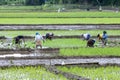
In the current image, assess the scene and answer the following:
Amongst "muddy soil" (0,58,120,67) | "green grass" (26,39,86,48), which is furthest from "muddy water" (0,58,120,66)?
"green grass" (26,39,86,48)

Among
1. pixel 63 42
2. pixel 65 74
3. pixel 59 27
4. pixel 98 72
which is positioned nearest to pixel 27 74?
pixel 65 74

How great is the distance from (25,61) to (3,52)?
4031mm

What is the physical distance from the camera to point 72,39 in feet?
101

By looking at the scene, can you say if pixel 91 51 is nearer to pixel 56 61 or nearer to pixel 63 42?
pixel 56 61

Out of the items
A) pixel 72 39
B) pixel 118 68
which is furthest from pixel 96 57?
pixel 72 39

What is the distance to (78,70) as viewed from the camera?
17219mm

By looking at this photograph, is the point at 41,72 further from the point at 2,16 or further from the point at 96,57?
the point at 2,16

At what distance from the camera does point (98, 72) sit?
55.0 feet

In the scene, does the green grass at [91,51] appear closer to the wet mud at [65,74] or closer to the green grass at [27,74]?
the green grass at [27,74]

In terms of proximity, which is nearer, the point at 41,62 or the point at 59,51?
the point at 41,62

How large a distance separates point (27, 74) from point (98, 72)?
9.08 ft

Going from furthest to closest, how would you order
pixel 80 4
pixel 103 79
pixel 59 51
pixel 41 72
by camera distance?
pixel 80 4, pixel 59 51, pixel 41 72, pixel 103 79

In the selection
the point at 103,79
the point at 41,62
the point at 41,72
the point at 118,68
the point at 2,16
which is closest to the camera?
the point at 103,79

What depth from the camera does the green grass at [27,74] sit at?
15383 mm
